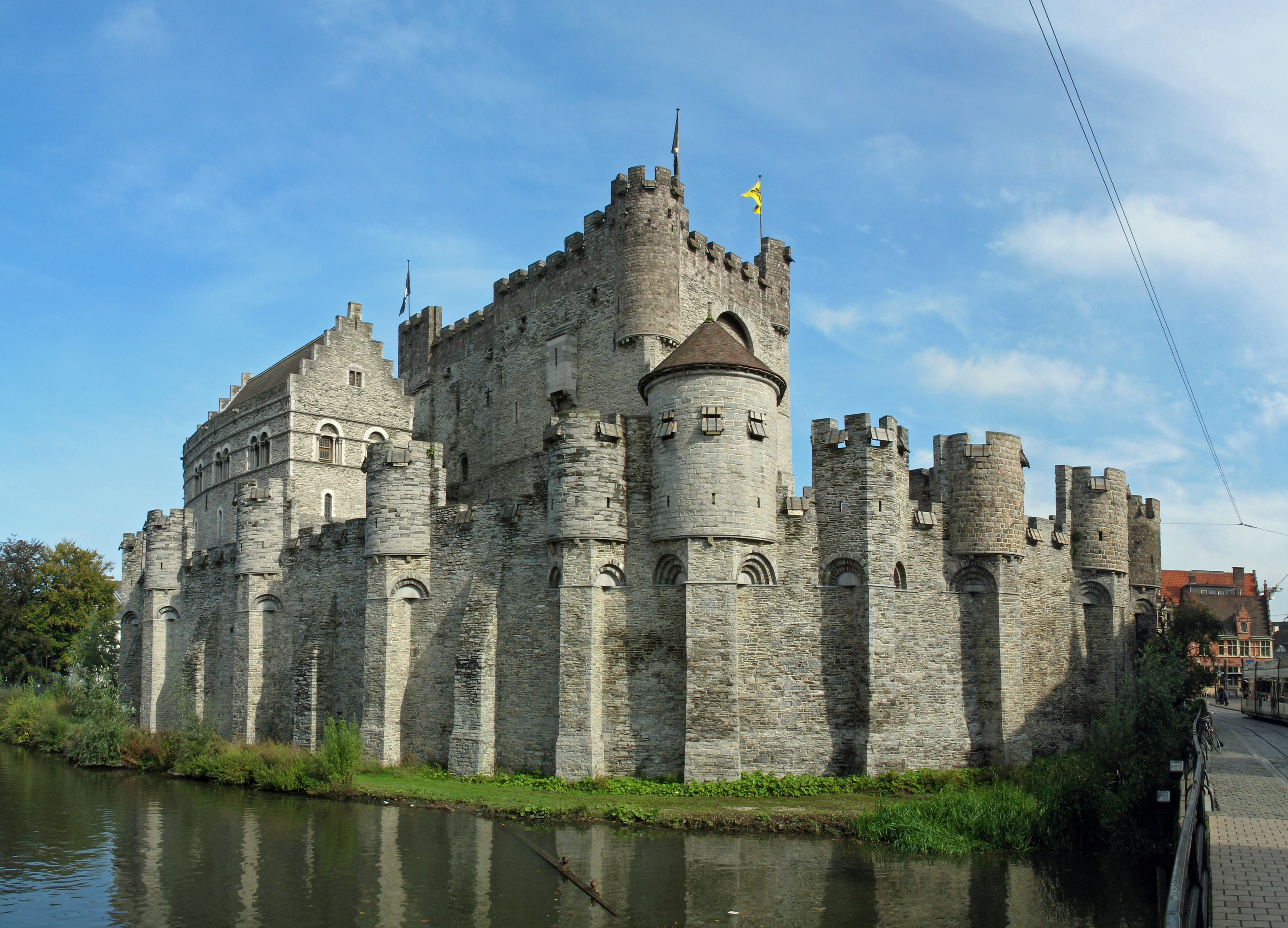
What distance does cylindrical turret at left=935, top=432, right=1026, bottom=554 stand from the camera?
89.6 ft

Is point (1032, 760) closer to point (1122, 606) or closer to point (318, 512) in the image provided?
point (1122, 606)

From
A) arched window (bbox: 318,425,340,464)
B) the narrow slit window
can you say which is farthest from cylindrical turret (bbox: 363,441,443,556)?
arched window (bbox: 318,425,340,464)

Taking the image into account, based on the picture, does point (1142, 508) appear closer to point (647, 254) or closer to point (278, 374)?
point (647, 254)

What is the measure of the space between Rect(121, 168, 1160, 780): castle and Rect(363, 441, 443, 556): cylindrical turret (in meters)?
0.07

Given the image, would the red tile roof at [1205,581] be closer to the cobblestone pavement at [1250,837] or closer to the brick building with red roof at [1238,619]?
the brick building with red roof at [1238,619]

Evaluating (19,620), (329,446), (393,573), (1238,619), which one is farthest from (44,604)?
(1238,619)

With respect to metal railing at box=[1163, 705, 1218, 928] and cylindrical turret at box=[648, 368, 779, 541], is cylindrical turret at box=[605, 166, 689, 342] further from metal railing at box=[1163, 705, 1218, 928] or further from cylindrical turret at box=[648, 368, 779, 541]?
metal railing at box=[1163, 705, 1218, 928]

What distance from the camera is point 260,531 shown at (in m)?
34.4

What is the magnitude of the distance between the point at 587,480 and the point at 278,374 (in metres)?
25.3

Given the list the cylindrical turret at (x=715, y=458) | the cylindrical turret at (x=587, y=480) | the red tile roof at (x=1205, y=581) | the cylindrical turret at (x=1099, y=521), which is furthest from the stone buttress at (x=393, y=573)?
the red tile roof at (x=1205, y=581)

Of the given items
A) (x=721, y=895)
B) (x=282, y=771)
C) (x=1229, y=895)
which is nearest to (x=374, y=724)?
(x=282, y=771)

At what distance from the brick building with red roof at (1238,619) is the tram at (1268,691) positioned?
82.6 ft

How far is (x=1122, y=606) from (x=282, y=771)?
24.8 meters

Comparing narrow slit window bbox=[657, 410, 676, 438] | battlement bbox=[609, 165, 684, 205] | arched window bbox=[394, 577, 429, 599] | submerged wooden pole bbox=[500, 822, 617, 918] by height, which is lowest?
submerged wooden pole bbox=[500, 822, 617, 918]
